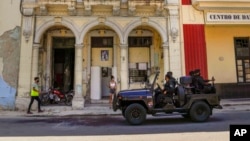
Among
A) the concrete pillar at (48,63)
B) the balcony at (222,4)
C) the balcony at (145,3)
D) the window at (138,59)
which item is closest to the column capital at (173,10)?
the balcony at (145,3)

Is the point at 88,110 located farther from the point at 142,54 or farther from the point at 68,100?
the point at 142,54

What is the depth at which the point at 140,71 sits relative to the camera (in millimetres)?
18141

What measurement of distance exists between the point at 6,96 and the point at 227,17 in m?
14.3

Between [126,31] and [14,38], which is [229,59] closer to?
[126,31]

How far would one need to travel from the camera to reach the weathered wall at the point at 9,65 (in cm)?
1542

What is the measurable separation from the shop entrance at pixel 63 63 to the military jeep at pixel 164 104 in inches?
326

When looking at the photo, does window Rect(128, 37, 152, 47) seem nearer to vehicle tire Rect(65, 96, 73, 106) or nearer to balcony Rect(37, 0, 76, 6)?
balcony Rect(37, 0, 76, 6)

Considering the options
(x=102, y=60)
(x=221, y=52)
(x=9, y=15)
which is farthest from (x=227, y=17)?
(x=9, y=15)

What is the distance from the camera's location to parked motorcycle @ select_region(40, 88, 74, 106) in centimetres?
1645

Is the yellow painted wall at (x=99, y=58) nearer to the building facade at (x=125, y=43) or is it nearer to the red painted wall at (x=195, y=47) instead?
the building facade at (x=125, y=43)

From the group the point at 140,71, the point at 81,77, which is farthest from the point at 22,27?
the point at 140,71

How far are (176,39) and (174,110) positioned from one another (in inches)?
275

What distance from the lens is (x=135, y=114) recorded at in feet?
34.4

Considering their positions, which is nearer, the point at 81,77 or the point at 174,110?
the point at 174,110
